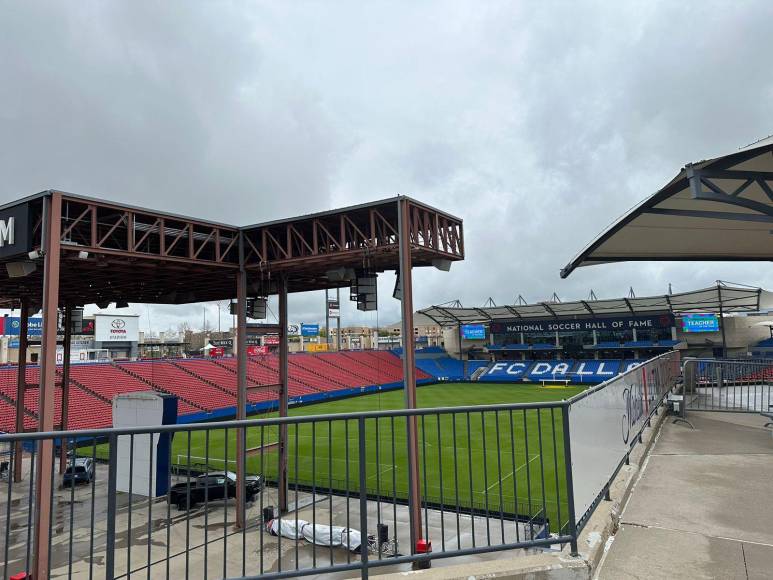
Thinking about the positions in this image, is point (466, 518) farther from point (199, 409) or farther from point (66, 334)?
point (199, 409)

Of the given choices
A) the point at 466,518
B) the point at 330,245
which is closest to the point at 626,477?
the point at 330,245

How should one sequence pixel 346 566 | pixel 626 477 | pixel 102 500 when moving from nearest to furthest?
pixel 346 566 → pixel 626 477 → pixel 102 500

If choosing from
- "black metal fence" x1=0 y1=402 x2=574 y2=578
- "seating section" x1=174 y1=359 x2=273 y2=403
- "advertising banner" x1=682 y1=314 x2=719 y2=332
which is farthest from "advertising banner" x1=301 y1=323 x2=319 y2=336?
"black metal fence" x1=0 y1=402 x2=574 y2=578

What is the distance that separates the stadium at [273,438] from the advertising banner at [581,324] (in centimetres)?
3523

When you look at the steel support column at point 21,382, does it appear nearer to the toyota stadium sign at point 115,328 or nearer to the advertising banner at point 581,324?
the toyota stadium sign at point 115,328

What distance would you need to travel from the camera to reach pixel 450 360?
70.1m

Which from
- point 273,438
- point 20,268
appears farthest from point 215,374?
point 20,268

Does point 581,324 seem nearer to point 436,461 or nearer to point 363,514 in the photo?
point 436,461

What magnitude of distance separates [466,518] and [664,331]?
50882 mm

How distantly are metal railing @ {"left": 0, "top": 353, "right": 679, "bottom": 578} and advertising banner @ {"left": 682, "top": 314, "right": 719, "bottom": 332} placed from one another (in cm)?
3750

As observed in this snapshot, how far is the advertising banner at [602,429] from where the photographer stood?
4.06 m

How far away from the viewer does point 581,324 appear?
6062 centimetres

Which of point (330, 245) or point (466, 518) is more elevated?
point (330, 245)

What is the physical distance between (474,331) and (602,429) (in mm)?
63105
